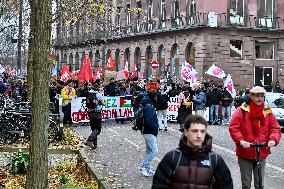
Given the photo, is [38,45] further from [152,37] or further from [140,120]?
[152,37]

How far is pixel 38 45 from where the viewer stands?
7898mm

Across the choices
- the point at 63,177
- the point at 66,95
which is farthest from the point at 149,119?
the point at 66,95

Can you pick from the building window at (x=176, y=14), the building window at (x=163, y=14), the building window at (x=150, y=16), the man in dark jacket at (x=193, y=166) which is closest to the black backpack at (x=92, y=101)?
the man in dark jacket at (x=193, y=166)

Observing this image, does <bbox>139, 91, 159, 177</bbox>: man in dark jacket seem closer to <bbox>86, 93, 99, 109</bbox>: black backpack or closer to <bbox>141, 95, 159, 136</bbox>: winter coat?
<bbox>141, 95, 159, 136</bbox>: winter coat

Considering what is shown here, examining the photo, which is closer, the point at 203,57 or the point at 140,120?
the point at 140,120

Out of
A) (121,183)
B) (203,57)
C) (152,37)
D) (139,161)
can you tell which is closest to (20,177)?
(121,183)

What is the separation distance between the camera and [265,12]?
159 ft

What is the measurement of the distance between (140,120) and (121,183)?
134 centimetres

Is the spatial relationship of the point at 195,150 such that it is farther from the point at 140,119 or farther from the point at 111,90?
the point at 111,90

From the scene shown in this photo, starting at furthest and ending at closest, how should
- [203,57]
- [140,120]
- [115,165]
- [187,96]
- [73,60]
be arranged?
[73,60]
[203,57]
[187,96]
[115,165]
[140,120]

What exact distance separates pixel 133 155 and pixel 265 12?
36580 millimetres

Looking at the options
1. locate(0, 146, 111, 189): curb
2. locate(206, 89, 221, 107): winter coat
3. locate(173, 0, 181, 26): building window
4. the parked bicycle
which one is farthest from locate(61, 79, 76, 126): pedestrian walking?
locate(173, 0, 181, 26): building window

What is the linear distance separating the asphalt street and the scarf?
292 cm

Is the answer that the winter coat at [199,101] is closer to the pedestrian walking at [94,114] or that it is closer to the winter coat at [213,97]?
the winter coat at [213,97]
